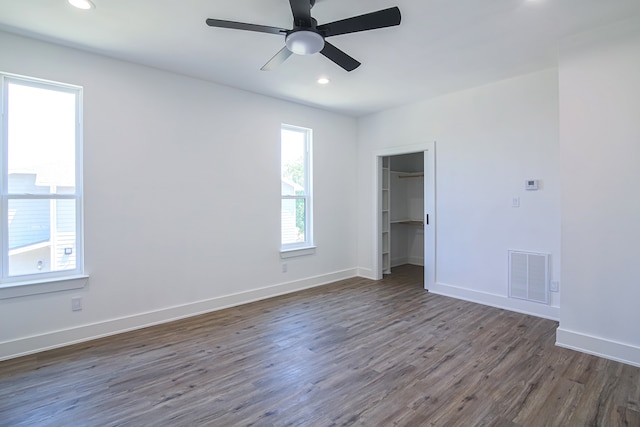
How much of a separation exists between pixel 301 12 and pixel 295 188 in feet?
9.89

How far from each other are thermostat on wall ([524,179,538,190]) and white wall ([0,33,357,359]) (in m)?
3.12

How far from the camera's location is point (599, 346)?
2.74m

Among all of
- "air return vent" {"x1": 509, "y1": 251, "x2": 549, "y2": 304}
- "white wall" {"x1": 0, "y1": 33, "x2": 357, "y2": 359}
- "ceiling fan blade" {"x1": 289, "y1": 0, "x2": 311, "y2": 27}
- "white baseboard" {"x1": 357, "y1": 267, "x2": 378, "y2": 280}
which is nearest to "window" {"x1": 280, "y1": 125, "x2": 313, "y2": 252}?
"white wall" {"x1": 0, "y1": 33, "x2": 357, "y2": 359}

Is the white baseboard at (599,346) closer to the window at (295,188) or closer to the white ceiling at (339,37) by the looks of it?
the white ceiling at (339,37)

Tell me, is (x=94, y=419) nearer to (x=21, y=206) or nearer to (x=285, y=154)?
(x=21, y=206)

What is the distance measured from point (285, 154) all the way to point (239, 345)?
2816mm

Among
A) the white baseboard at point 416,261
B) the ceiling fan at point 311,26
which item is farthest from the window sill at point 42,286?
the white baseboard at point 416,261

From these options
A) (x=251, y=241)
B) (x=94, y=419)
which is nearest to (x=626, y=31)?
(x=251, y=241)

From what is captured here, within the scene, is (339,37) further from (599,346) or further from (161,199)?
(599,346)

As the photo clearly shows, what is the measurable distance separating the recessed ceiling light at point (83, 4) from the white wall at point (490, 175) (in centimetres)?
397

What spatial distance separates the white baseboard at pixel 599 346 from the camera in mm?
2592

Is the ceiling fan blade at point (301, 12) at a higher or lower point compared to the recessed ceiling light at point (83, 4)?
lower

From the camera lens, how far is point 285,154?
4.79m

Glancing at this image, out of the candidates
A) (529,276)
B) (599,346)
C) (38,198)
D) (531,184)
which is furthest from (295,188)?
(599,346)
